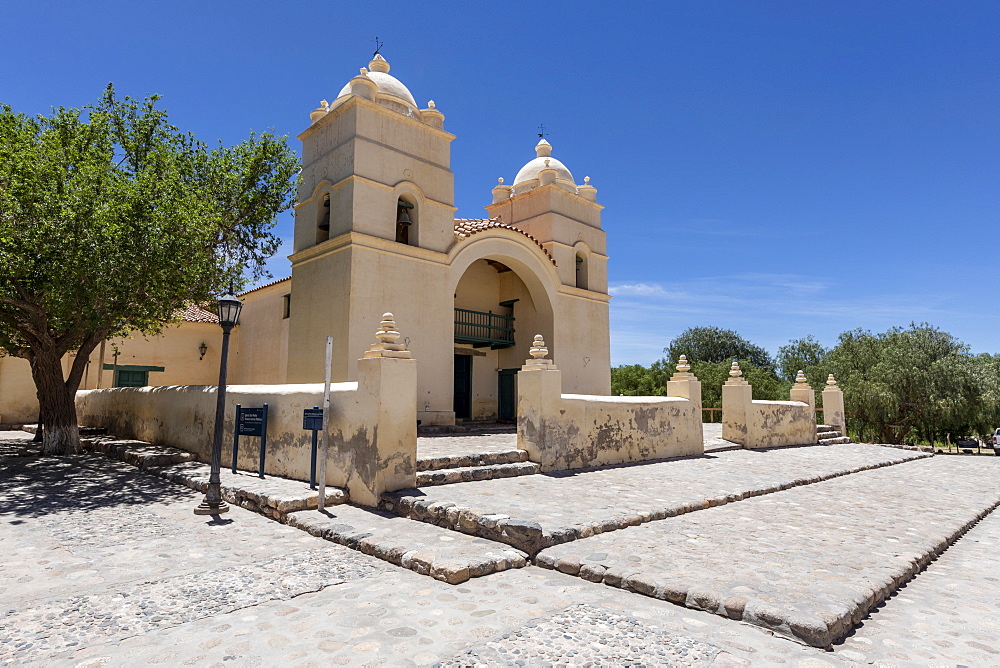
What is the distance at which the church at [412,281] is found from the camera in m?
13.2

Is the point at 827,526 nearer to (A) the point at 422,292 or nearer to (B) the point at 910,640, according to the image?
(B) the point at 910,640

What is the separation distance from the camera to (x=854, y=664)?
10.6 feet

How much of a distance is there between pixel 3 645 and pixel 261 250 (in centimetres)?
1198

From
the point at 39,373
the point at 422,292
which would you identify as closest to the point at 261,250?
the point at 422,292

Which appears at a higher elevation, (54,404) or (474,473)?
(54,404)

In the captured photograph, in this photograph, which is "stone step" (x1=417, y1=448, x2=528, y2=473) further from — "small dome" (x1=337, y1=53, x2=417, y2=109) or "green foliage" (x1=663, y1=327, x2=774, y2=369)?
"green foliage" (x1=663, y1=327, x2=774, y2=369)

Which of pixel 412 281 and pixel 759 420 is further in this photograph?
pixel 759 420

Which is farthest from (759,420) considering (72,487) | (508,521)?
(72,487)

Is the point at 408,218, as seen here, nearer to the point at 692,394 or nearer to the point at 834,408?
the point at 692,394

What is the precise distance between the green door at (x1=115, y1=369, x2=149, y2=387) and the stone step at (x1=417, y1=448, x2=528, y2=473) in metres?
16.1

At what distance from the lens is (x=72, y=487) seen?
8711 mm

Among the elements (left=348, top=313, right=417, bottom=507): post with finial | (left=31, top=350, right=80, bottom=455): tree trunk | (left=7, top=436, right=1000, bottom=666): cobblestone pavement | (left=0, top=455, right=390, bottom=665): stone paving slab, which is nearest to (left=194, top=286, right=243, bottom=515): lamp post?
(left=0, top=455, right=390, bottom=665): stone paving slab

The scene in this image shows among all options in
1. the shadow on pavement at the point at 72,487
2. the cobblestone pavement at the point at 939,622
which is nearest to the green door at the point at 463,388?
the shadow on pavement at the point at 72,487

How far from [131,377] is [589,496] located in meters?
18.7
